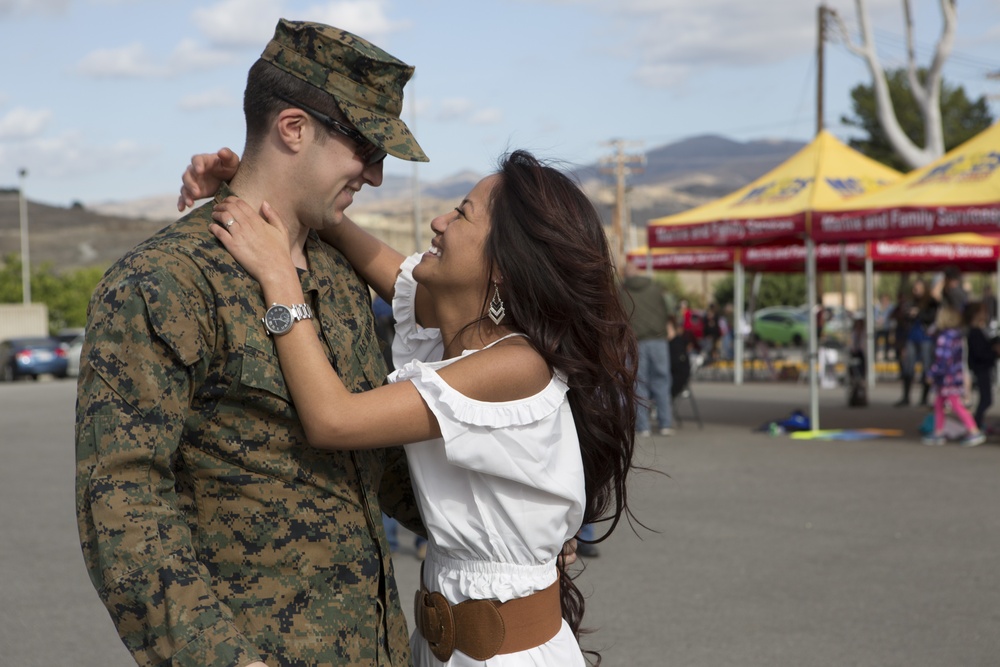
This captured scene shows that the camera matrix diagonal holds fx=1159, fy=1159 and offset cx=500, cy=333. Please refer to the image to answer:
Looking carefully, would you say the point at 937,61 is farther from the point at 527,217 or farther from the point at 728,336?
the point at 527,217

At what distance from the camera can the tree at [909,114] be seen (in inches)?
2069

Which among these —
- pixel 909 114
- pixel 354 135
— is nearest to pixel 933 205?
pixel 354 135

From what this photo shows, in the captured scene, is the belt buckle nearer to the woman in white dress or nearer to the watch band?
the woman in white dress

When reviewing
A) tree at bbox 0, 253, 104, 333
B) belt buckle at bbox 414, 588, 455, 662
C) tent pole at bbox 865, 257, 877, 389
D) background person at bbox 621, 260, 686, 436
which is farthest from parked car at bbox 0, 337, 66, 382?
belt buckle at bbox 414, 588, 455, 662

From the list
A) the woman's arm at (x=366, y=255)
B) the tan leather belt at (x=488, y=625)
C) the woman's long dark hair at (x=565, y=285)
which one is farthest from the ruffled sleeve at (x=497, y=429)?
the woman's arm at (x=366, y=255)

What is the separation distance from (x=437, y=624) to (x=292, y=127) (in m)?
1.01

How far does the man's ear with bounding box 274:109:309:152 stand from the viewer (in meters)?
2.13

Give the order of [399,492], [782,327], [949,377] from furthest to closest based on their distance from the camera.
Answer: [782,327], [949,377], [399,492]

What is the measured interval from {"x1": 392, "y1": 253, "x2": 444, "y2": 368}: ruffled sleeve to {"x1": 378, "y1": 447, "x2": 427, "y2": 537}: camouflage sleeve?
22 centimetres

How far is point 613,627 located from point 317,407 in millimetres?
4075

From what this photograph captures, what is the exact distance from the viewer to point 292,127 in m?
2.14

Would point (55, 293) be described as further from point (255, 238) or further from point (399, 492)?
point (255, 238)

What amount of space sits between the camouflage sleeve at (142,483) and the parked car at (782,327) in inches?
1453

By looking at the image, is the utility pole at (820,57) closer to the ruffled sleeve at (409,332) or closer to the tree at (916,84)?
the tree at (916,84)
